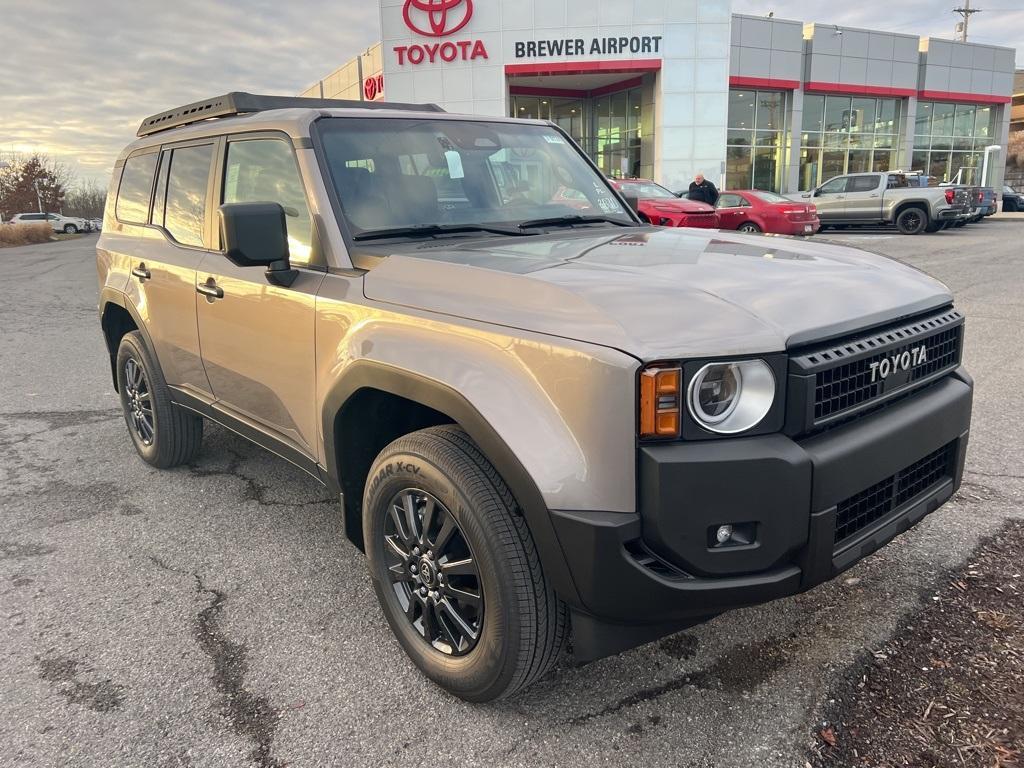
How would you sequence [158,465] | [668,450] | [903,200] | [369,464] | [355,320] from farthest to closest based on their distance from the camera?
1. [903,200]
2. [158,465]
3. [369,464]
4. [355,320]
5. [668,450]

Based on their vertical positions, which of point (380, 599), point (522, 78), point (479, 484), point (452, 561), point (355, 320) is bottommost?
point (380, 599)

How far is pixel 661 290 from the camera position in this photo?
209 cm

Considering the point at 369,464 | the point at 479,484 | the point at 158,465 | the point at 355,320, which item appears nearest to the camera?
the point at 479,484

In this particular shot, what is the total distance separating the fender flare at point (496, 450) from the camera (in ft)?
6.59

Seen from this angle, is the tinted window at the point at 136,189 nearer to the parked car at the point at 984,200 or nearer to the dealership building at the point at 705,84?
the dealership building at the point at 705,84

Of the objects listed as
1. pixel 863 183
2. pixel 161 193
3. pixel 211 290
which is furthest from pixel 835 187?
pixel 211 290

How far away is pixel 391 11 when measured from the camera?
28781 mm

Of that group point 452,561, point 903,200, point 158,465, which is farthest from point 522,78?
point 452,561

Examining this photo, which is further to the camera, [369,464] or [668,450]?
[369,464]

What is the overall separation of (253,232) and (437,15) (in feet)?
96.5

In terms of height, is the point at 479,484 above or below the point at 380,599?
above

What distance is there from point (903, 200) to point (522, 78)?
625 inches

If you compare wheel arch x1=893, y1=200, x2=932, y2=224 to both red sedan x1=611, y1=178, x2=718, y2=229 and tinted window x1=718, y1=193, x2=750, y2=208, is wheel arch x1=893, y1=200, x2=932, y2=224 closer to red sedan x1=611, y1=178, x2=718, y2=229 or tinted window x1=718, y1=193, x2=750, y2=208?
tinted window x1=718, y1=193, x2=750, y2=208

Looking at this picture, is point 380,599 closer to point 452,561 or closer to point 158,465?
point 452,561
